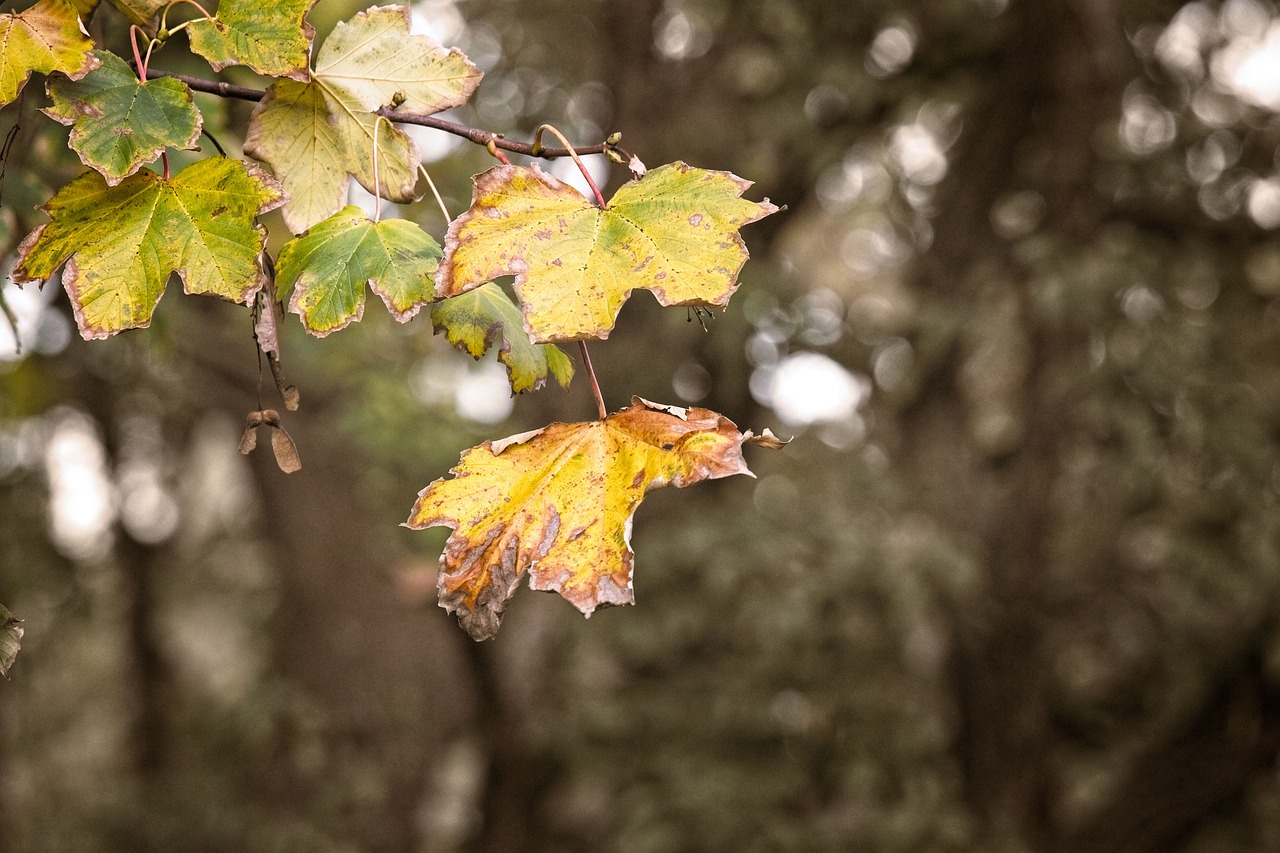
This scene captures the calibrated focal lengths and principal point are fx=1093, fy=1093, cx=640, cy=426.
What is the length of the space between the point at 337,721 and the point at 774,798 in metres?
1.89

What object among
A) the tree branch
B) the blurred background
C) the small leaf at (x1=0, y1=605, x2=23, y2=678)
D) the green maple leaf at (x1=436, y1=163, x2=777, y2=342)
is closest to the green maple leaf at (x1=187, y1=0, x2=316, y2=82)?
the tree branch

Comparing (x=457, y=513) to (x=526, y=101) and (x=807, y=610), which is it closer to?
(x=807, y=610)

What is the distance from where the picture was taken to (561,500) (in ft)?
2.48

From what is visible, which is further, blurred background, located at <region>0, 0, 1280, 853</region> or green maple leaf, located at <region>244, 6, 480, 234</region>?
blurred background, located at <region>0, 0, 1280, 853</region>

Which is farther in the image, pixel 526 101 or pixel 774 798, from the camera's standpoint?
pixel 526 101

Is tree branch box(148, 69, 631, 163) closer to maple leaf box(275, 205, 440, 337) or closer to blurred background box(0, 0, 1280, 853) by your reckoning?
maple leaf box(275, 205, 440, 337)

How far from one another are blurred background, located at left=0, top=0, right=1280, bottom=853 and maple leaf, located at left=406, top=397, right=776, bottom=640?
2640 mm

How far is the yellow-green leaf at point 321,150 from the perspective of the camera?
822mm

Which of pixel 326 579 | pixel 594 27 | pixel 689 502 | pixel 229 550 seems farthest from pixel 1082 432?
pixel 229 550

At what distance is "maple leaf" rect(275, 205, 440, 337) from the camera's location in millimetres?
751

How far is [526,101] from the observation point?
4.75 meters

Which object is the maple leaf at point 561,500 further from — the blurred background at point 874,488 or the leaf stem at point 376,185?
the blurred background at point 874,488

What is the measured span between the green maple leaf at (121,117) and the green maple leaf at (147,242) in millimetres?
33

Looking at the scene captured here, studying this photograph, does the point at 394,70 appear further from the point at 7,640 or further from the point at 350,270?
the point at 7,640
